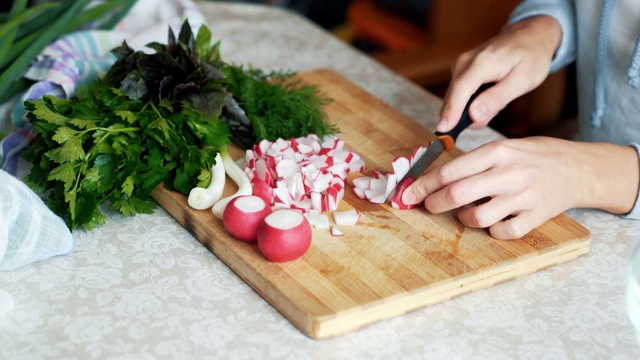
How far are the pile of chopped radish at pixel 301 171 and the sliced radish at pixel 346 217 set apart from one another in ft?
0.11

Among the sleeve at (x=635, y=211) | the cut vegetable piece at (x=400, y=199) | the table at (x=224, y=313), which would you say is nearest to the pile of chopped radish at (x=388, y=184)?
the cut vegetable piece at (x=400, y=199)

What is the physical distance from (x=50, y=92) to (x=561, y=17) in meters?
1.05

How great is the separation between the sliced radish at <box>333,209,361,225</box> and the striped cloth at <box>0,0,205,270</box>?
16.3 inches

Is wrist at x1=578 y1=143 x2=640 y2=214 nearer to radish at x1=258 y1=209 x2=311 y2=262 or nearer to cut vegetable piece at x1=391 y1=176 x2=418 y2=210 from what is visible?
cut vegetable piece at x1=391 y1=176 x2=418 y2=210

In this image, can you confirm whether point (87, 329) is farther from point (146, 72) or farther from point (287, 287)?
point (146, 72)

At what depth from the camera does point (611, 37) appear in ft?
4.89

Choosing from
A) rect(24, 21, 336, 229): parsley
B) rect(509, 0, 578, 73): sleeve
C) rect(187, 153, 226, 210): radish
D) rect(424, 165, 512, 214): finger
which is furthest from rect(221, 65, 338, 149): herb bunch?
rect(509, 0, 578, 73): sleeve

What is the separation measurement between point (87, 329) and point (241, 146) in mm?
532

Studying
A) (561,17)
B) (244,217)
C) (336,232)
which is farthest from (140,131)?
(561,17)

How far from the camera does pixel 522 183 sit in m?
1.18

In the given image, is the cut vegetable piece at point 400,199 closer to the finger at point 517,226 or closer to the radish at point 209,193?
the finger at point 517,226

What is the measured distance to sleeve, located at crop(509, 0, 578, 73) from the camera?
1.59 metres

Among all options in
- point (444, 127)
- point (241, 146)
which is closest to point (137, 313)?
point (241, 146)

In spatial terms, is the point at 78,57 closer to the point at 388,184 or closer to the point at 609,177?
the point at 388,184
